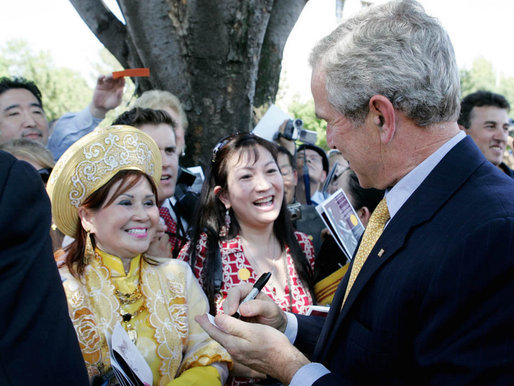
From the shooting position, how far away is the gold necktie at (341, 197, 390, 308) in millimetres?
1705

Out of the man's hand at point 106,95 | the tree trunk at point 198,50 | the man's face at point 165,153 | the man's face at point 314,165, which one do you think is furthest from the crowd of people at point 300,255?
the man's face at point 314,165

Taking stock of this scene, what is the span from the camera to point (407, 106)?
1.50 meters

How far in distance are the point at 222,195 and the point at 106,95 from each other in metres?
1.83

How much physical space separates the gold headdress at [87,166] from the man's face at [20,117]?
6.16 feet

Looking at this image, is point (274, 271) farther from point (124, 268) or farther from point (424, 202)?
point (424, 202)

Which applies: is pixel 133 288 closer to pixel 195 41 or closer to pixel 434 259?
pixel 434 259

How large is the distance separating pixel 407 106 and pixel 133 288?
4.87ft

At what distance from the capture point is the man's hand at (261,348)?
64.1 inches

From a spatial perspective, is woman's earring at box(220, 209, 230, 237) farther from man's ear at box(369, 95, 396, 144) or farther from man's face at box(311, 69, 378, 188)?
man's ear at box(369, 95, 396, 144)


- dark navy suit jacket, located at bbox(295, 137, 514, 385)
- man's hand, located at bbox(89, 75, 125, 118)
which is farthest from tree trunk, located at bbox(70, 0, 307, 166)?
dark navy suit jacket, located at bbox(295, 137, 514, 385)

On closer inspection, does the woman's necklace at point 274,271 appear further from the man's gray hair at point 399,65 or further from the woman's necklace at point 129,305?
the man's gray hair at point 399,65

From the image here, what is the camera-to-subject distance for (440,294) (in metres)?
1.25

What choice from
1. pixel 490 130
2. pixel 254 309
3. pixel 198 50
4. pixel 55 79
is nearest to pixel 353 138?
pixel 254 309

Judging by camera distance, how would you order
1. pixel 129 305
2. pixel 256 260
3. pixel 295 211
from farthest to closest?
pixel 295 211 < pixel 256 260 < pixel 129 305
